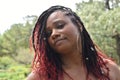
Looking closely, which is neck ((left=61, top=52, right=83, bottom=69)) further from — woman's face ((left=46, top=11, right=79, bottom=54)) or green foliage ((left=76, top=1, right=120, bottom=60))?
green foliage ((left=76, top=1, right=120, bottom=60))

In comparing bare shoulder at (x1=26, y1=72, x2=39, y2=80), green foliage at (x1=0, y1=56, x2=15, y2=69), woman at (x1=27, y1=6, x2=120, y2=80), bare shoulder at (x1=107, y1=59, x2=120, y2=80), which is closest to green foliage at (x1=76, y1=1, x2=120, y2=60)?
bare shoulder at (x1=107, y1=59, x2=120, y2=80)

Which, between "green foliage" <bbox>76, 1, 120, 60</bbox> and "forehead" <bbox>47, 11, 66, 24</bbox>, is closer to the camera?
"forehead" <bbox>47, 11, 66, 24</bbox>

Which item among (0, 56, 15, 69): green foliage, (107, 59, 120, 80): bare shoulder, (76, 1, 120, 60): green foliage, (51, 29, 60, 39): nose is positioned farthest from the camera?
(0, 56, 15, 69): green foliage

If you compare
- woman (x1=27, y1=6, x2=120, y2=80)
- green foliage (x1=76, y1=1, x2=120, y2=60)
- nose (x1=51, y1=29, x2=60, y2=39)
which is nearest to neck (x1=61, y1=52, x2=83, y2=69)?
woman (x1=27, y1=6, x2=120, y2=80)

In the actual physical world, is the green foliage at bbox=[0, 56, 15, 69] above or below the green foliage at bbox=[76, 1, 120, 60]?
below

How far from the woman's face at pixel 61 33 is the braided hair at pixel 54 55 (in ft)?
0.09

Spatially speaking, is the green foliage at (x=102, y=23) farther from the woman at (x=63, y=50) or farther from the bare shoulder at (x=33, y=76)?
the bare shoulder at (x=33, y=76)

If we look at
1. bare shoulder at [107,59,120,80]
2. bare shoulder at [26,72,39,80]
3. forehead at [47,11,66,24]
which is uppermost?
forehead at [47,11,66,24]

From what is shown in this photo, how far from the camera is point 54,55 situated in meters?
1.64

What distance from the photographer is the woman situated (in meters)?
1.59

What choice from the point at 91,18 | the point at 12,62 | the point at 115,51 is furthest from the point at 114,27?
the point at 12,62

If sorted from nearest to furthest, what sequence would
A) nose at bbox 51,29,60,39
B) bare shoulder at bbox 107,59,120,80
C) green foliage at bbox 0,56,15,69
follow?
1. nose at bbox 51,29,60,39
2. bare shoulder at bbox 107,59,120,80
3. green foliage at bbox 0,56,15,69

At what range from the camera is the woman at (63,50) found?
1592 millimetres

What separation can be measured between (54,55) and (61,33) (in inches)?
4.6
